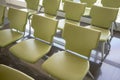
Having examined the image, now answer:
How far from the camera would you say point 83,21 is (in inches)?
168

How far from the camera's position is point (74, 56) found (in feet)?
6.97

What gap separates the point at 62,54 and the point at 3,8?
1.49m

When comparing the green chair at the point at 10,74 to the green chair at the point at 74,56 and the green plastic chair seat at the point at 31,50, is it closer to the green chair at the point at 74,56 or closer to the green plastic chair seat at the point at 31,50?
the green chair at the point at 74,56

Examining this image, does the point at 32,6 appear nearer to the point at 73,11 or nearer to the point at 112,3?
the point at 73,11

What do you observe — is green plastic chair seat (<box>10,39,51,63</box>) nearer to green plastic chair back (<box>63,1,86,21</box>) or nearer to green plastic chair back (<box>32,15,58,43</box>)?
green plastic chair back (<box>32,15,58,43</box>)

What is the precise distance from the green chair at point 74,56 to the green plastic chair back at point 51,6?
128cm

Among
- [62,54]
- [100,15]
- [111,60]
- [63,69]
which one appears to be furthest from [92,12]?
[63,69]

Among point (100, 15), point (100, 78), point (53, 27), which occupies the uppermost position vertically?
point (100, 15)

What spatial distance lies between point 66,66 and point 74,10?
1.42m

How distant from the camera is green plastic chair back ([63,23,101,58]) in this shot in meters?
1.94

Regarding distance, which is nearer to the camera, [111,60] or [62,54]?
[62,54]

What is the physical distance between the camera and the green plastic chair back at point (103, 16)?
263 centimetres

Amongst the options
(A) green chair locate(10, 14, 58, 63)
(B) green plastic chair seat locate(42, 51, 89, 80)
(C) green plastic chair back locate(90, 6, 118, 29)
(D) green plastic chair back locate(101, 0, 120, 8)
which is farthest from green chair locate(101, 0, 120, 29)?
(B) green plastic chair seat locate(42, 51, 89, 80)

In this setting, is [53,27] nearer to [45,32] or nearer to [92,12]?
[45,32]
